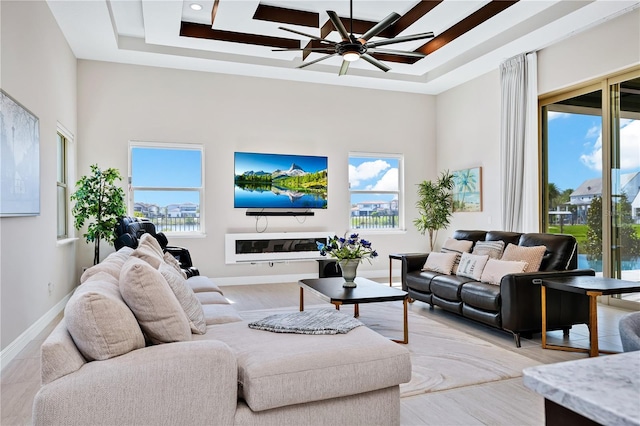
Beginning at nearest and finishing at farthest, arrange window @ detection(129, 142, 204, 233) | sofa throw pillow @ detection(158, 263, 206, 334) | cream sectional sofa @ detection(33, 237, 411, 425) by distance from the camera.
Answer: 1. cream sectional sofa @ detection(33, 237, 411, 425)
2. sofa throw pillow @ detection(158, 263, 206, 334)
3. window @ detection(129, 142, 204, 233)

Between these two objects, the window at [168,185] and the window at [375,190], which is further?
the window at [375,190]

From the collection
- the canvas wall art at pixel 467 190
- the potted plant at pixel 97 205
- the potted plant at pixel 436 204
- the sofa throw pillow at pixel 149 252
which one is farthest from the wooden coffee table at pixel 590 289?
the potted plant at pixel 97 205

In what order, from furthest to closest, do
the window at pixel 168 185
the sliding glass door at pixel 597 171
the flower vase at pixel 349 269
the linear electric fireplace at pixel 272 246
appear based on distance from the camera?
the linear electric fireplace at pixel 272 246 → the window at pixel 168 185 → the sliding glass door at pixel 597 171 → the flower vase at pixel 349 269

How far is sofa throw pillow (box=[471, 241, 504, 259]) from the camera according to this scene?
4.47 metres

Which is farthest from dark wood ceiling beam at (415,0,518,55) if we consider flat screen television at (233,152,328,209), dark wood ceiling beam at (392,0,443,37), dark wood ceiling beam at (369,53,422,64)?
flat screen television at (233,152,328,209)

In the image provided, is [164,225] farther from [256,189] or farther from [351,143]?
[351,143]

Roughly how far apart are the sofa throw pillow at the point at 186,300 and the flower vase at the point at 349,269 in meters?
1.86

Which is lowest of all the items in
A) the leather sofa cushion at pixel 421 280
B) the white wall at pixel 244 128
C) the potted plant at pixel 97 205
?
the leather sofa cushion at pixel 421 280

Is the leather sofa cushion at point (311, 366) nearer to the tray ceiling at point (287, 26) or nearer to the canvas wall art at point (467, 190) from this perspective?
the tray ceiling at point (287, 26)

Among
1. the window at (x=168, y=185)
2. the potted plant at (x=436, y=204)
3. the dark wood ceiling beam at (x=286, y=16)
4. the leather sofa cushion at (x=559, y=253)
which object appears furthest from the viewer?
the potted plant at (x=436, y=204)

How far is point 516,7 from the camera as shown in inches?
194

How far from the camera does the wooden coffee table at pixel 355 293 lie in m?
3.63

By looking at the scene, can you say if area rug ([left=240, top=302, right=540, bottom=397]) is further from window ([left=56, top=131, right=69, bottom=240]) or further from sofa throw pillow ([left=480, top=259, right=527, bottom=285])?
window ([left=56, top=131, right=69, bottom=240])

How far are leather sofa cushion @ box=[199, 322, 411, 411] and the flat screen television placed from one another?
15.2 feet
